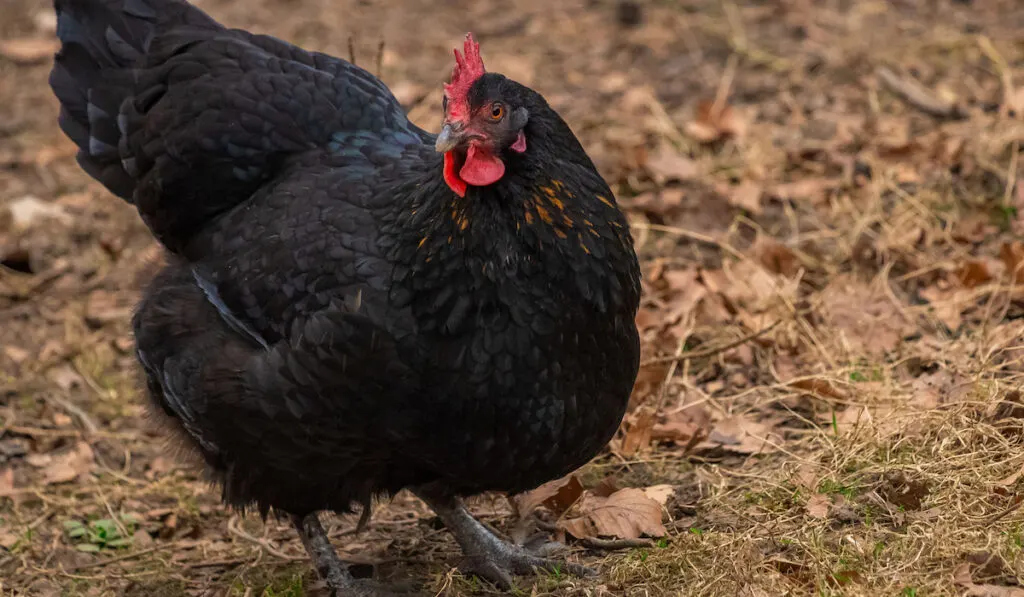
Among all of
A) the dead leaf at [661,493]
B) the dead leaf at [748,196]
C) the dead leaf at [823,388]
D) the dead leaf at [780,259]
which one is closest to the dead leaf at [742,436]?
the dead leaf at [823,388]

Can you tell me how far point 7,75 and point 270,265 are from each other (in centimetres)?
592

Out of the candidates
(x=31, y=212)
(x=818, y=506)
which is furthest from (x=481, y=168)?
(x=31, y=212)

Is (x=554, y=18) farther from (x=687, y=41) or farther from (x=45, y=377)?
(x=45, y=377)

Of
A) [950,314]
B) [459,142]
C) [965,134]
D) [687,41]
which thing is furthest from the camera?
[687,41]

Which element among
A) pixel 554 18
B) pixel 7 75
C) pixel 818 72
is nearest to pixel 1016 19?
pixel 818 72

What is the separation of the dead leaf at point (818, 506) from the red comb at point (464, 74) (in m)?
1.60

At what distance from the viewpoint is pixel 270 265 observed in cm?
358

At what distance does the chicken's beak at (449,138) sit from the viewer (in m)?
3.04

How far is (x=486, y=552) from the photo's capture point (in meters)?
3.90

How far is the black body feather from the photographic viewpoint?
10.5 ft

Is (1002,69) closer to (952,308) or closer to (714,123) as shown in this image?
(714,123)

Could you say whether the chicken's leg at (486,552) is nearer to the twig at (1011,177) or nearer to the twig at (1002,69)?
the twig at (1011,177)

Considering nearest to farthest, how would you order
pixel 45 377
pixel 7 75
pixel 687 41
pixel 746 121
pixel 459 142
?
pixel 459 142
pixel 45 377
pixel 746 121
pixel 687 41
pixel 7 75

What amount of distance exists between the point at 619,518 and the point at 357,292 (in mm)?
1193
